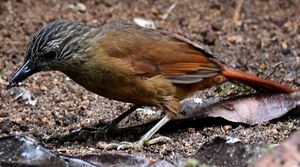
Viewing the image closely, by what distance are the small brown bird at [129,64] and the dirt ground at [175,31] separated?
334mm

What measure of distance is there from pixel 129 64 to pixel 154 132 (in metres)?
0.54

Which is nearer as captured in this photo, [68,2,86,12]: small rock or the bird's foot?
the bird's foot

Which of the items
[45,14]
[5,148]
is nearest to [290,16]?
[45,14]

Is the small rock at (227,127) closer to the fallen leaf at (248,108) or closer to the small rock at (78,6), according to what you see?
the fallen leaf at (248,108)

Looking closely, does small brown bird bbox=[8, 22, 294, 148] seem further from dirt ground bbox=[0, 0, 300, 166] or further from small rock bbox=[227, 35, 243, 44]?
small rock bbox=[227, 35, 243, 44]

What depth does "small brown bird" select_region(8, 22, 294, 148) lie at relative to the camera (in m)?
5.62

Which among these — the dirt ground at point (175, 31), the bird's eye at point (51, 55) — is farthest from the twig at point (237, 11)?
the bird's eye at point (51, 55)

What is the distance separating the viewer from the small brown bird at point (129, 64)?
5.62 meters

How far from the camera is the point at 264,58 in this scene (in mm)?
7789

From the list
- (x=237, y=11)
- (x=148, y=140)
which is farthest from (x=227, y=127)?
(x=237, y=11)

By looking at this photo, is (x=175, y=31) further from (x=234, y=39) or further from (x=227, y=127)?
(x=227, y=127)

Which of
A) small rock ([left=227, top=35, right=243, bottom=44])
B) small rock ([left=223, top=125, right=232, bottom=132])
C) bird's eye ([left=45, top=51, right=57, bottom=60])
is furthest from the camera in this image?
small rock ([left=227, top=35, right=243, bottom=44])

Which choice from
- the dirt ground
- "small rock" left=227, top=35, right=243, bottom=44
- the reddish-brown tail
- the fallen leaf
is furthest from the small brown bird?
"small rock" left=227, top=35, right=243, bottom=44

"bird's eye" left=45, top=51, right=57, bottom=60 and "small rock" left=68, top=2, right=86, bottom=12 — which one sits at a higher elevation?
"bird's eye" left=45, top=51, right=57, bottom=60
